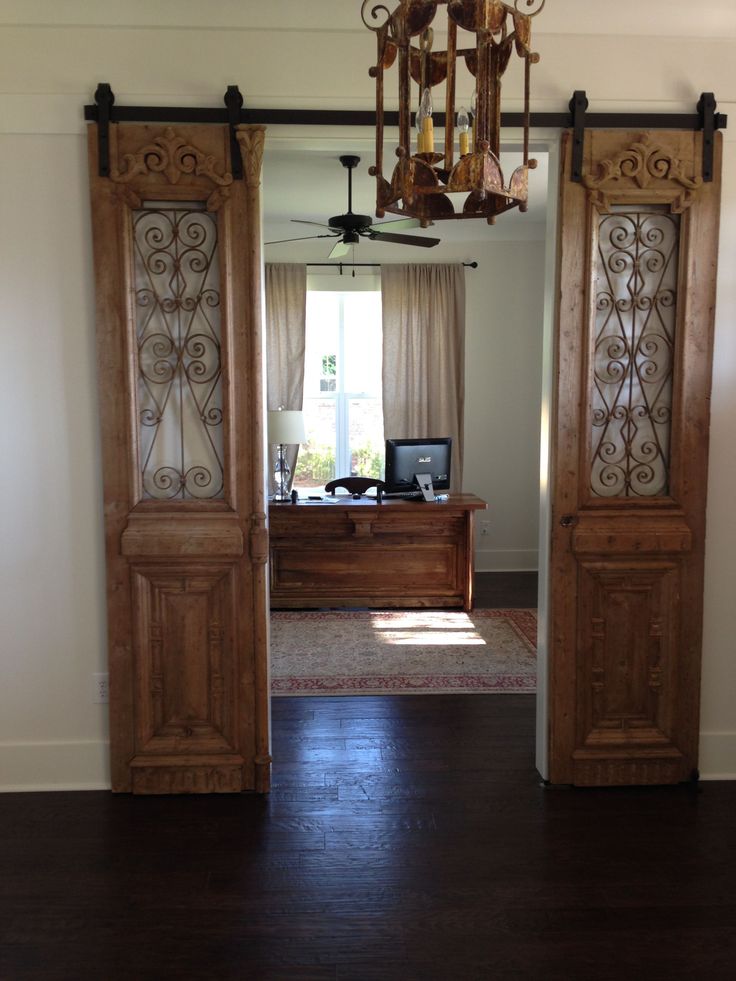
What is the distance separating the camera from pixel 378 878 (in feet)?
8.61

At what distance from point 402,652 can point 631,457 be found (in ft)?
7.62

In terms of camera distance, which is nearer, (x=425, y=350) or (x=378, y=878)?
(x=378, y=878)

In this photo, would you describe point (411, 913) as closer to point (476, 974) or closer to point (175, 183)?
point (476, 974)

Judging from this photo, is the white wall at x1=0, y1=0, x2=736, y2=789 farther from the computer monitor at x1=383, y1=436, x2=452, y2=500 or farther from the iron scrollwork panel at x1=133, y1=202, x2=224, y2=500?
the computer monitor at x1=383, y1=436, x2=452, y2=500

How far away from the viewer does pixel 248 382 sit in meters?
3.08

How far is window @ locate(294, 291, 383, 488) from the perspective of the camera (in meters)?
7.71

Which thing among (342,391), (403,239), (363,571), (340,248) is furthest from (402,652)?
(342,391)

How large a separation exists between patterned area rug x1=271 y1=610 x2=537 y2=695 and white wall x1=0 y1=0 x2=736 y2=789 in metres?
1.45

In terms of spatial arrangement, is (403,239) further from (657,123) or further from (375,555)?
(657,123)

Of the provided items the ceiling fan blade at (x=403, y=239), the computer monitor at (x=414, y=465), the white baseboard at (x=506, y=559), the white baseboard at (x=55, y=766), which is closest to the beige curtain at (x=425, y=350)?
the white baseboard at (x=506, y=559)

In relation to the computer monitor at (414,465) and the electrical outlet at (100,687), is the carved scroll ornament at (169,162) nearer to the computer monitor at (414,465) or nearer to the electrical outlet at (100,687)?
the electrical outlet at (100,687)

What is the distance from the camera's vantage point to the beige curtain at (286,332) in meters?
7.50

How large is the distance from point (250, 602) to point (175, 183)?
1.64 meters

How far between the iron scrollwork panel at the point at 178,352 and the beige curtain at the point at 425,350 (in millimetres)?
4530
